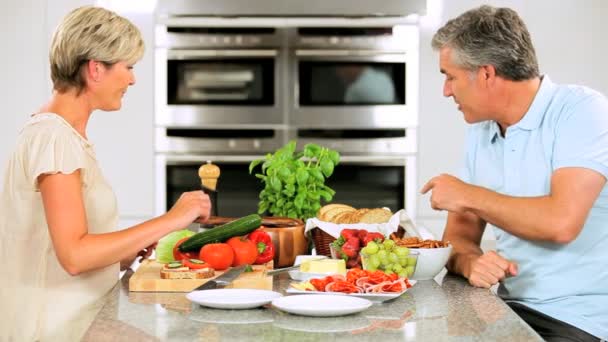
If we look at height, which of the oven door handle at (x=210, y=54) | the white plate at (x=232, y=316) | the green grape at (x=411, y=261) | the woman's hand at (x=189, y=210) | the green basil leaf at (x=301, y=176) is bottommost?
the white plate at (x=232, y=316)

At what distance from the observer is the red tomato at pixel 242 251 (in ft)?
7.66

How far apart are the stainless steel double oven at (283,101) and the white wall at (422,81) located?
6 cm

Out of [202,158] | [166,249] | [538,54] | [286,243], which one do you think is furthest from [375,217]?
[538,54]

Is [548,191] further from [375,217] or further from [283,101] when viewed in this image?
[283,101]

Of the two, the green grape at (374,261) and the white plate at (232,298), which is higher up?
the green grape at (374,261)

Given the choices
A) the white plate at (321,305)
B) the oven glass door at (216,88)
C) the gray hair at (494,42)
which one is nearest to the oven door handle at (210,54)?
the oven glass door at (216,88)

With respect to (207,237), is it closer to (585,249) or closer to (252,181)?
(585,249)

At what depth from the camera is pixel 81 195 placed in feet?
6.91

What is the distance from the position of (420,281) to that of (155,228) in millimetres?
650

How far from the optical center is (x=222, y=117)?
501 cm

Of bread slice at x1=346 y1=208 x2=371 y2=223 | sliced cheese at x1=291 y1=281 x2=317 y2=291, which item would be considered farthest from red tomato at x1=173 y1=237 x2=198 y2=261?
bread slice at x1=346 y1=208 x2=371 y2=223

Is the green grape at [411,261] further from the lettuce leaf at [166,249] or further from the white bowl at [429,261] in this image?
the lettuce leaf at [166,249]

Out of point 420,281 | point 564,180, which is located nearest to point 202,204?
point 420,281

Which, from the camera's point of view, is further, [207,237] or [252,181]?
[252,181]
